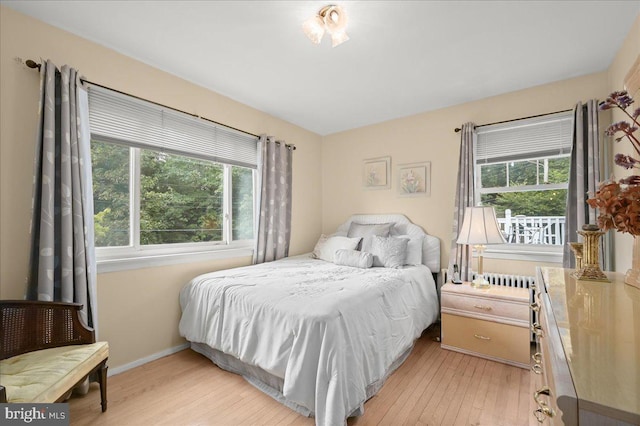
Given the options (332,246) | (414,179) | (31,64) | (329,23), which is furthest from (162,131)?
(414,179)

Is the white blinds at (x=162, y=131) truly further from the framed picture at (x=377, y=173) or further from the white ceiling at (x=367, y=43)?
the framed picture at (x=377, y=173)

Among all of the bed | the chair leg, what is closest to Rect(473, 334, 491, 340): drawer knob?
the bed

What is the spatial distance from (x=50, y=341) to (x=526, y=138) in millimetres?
4148

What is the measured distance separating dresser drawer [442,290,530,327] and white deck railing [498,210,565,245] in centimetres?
85

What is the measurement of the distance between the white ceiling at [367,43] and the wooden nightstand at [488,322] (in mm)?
1970

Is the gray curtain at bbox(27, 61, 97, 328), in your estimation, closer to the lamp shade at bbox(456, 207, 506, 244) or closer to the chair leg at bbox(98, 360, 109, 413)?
the chair leg at bbox(98, 360, 109, 413)

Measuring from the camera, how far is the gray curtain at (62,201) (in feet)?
5.91

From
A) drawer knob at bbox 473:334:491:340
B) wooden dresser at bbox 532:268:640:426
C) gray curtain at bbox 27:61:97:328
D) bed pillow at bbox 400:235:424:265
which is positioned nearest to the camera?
wooden dresser at bbox 532:268:640:426

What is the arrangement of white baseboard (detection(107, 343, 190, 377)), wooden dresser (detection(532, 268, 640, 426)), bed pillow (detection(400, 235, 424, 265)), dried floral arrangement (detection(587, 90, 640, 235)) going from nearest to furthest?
1. wooden dresser (detection(532, 268, 640, 426))
2. dried floral arrangement (detection(587, 90, 640, 235))
3. white baseboard (detection(107, 343, 190, 377))
4. bed pillow (detection(400, 235, 424, 265))

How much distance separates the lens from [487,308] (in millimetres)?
2439

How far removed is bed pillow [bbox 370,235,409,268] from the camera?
9.52 feet

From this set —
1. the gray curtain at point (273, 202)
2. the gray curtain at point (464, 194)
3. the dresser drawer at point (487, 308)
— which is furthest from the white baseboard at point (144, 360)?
the gray curtain at point (464, 194)

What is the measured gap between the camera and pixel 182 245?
2.76 m

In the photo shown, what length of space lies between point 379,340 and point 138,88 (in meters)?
2.75
